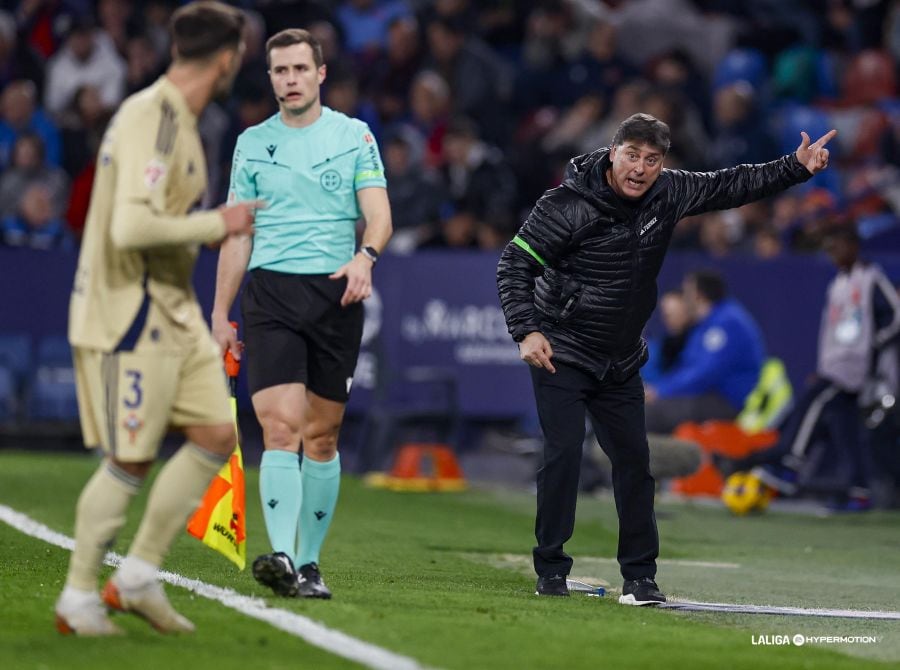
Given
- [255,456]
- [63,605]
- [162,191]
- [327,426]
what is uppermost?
[162,191]

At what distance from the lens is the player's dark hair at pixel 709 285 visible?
580 inches

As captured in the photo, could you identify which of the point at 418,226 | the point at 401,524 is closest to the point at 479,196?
the point at 418,226

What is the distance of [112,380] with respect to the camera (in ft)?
18.3

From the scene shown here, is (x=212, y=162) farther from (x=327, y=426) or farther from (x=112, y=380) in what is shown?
(x=112, y=380)

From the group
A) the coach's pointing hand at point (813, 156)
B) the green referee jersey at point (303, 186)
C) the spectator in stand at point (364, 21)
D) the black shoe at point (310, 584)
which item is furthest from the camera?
the spectator in stand at point (364, 21)

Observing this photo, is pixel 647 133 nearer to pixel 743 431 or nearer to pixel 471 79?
pixel 743 431

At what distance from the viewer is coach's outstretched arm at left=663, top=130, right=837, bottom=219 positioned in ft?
25.3

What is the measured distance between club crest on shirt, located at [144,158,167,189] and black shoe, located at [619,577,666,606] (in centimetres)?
295

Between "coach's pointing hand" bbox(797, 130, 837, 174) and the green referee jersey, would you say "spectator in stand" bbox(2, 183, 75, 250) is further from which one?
"coach's pointing hand" bbox(797, 130, 837, 174)

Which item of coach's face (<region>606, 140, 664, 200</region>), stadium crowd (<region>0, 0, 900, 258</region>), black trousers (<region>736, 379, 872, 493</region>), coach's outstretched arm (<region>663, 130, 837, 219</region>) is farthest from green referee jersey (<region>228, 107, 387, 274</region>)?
stadium crowd (<region>0, 0, 900, 258</region>)

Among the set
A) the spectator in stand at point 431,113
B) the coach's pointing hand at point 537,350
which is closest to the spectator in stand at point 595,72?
the spectator in stand at point 431,113

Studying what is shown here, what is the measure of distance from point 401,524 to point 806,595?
143 inches

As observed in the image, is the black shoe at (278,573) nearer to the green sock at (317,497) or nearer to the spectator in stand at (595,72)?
the green sock at (317,497)

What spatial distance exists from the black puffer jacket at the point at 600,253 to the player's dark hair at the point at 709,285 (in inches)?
276
